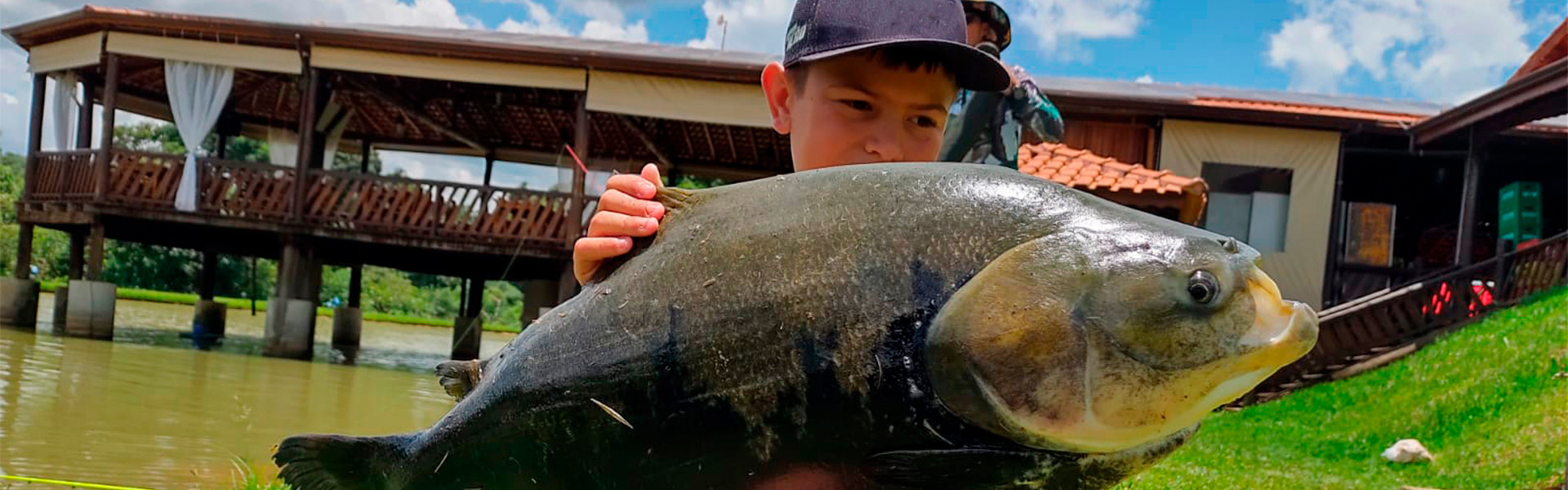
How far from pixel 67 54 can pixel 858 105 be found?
54.4ft

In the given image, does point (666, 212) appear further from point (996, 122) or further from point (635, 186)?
point (996, 122)

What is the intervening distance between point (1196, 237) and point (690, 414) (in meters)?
0.57

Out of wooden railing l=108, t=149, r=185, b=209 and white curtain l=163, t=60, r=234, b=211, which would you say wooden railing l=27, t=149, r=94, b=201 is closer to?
wooden railing l=108, t=149, r=185, b=209

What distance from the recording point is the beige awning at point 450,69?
502 inches

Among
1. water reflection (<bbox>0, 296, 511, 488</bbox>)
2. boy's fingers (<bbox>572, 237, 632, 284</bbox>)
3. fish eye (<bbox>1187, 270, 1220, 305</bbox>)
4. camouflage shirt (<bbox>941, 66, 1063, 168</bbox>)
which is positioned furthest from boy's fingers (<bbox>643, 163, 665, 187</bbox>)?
water reflection (<bbox>0, 296, 511, 488</bbox>)

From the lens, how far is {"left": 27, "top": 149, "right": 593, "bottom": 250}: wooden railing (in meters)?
13.2

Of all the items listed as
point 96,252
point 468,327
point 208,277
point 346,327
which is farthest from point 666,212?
point 208,277

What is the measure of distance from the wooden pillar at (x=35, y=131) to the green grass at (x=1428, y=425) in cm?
1644

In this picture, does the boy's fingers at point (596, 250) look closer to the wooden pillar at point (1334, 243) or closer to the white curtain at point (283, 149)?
the wooden pillar at point (1334, 243)

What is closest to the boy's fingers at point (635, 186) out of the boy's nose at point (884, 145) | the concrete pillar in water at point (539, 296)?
the boy's nose at point (884, 145)

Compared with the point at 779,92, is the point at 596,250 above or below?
below

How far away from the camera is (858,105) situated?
1.90 metres

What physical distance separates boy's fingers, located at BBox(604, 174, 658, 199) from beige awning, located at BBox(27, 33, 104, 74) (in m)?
15.4

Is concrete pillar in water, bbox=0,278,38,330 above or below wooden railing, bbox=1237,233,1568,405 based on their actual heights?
below
